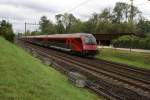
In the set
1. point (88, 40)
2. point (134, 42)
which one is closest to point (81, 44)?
point (88, 40)

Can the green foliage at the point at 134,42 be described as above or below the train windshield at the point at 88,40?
below

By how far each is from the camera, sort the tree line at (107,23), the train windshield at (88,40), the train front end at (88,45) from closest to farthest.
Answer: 1. the train front end at (88,45)
2. the train windshield at (88,40)
3. the tree line at (107,23)

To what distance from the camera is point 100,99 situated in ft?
44.4

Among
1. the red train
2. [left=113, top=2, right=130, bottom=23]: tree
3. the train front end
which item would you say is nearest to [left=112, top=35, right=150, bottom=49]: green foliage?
the red train

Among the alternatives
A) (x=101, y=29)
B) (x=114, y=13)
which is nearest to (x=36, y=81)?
(x=101, y=29)

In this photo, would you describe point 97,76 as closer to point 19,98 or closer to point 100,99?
point 100,99

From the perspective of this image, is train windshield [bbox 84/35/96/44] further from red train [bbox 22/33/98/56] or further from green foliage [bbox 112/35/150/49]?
green foliage [bbox 112/35/150/49]

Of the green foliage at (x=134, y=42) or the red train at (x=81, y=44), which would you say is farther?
the green foliage at (x=134, y=42)

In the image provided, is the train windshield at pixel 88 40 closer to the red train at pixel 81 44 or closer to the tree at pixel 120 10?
the red train at pixel 81 44

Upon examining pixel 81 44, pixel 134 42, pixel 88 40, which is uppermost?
pixel 88 40

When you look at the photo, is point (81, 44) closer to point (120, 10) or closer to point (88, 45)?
point (88, 45)

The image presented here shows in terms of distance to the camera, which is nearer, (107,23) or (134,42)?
(134,42)

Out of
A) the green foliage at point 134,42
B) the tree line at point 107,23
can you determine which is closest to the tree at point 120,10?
the tree line at point 107,23

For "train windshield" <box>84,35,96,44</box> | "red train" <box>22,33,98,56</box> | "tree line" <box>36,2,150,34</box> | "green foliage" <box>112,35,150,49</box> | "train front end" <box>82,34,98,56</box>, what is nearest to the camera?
"train front end" <box>82,34,98,56</box>
